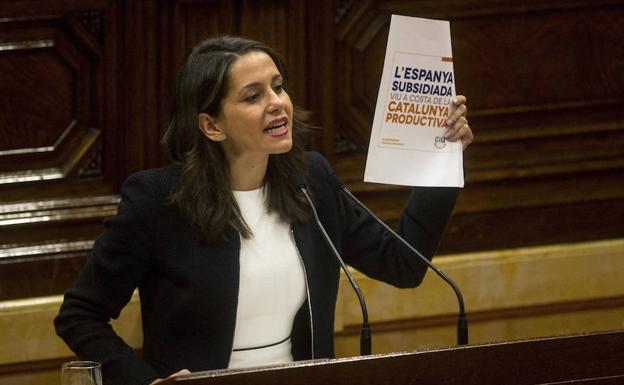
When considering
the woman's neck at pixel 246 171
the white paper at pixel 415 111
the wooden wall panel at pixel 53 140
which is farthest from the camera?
the wooden wall panel at pixel 53 140

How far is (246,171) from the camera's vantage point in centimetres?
316

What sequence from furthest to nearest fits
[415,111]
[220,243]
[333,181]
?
[333,181] < [220,243] < [415,111]

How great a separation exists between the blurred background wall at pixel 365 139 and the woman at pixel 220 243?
0.64 m

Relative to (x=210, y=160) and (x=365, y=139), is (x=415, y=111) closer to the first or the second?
(x=210, y=160)

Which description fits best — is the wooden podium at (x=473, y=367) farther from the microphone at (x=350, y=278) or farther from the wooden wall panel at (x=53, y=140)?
the wooden wall panel at (x=53, y=140)

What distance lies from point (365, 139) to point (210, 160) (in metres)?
1.04

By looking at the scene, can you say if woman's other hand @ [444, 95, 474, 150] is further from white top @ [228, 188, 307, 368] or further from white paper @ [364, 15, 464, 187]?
white top @ [228, 188, 307, 368]

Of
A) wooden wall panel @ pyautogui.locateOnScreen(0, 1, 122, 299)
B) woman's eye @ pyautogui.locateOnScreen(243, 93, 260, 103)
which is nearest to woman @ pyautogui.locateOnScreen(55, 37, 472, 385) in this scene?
woman's eye @ pyautogui.locateOnScreen(243, 93, 260, 103)

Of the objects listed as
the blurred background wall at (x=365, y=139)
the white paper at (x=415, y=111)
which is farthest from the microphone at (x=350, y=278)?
the blurred background wall at (x=365, y=139)

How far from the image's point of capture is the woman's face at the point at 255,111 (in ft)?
10.0

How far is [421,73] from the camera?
9.66ft

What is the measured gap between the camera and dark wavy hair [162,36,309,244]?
121 inches

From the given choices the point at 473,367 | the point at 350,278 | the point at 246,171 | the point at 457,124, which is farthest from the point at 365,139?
the point at 473,367

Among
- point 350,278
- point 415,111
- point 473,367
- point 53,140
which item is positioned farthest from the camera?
point 53,140
